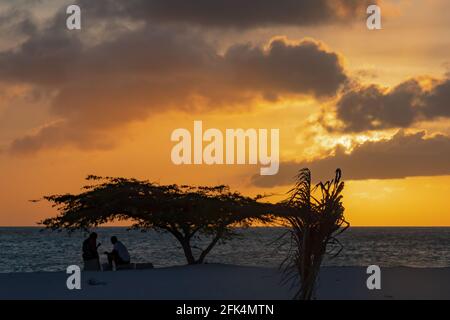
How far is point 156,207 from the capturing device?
33.7 meters

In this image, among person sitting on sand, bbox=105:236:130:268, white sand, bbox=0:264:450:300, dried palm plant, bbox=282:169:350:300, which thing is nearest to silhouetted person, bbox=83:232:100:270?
person sitting on sand, bbox=105:236:130:268

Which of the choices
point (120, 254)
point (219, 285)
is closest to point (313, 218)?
point (219, 285)

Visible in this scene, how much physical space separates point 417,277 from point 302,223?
8689 mm

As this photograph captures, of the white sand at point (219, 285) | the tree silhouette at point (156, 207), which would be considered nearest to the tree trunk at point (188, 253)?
the tree silhouette at point (156, 207)

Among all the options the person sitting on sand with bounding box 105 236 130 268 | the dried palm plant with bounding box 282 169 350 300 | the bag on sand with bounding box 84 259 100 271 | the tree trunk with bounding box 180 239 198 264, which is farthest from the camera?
the tree trunk with bounding box 180 239 198 264

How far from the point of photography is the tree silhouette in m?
33.2

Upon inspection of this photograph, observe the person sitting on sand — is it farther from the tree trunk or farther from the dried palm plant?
the dried palm plant

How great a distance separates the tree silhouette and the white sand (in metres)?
6.68

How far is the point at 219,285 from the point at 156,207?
1122 cm
